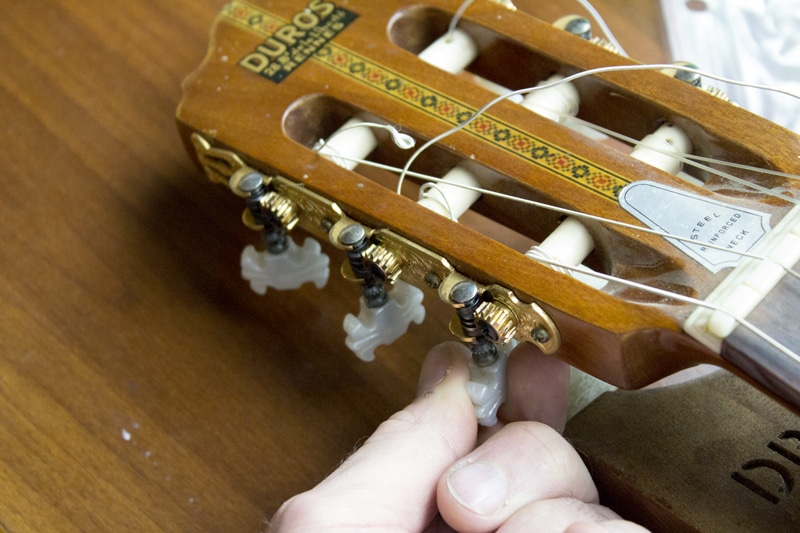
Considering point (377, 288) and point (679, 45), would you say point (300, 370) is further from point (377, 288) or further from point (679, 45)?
point (679, 45)

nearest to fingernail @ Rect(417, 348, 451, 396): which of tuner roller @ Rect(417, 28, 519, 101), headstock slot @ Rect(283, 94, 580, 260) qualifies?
headstock slot @ Rect(283, 94, 580, 260)

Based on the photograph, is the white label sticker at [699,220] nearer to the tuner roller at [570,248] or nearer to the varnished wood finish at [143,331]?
the tuner roller at [570,248]

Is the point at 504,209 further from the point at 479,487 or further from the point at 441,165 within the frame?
the point at 479,487

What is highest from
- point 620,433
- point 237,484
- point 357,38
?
point 357,38

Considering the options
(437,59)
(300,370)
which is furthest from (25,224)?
(437,59)

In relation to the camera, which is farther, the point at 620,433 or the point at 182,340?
the point at 182,340

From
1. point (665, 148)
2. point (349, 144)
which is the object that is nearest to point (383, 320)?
point (349, 144)
